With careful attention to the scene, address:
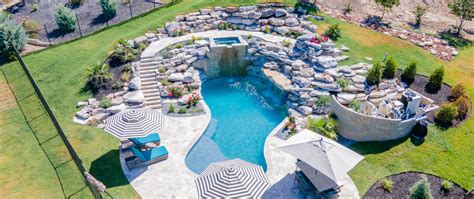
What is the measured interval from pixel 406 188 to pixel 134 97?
1732 cm

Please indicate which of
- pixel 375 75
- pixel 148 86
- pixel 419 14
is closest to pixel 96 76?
pixel 148 86

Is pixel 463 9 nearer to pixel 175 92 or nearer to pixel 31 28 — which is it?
pixel 175 92

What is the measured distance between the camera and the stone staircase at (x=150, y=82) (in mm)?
24812

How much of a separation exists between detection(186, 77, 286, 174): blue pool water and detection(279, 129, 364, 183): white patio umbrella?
3860mm

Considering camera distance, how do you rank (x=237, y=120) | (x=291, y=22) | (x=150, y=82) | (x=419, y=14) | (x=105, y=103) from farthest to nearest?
(x=419, y=14) < (x=291, y=22) < (x=150, y=82) < (x=237, y=120) < (x=105, y=103)

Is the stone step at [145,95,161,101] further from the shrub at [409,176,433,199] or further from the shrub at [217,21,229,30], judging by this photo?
the shrub at [409,176,433,199]

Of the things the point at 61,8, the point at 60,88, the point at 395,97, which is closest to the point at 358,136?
the point at 395,97

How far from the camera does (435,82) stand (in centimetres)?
2464

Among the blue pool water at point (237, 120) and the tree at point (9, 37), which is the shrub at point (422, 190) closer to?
the blue pool water at point (237, 120)

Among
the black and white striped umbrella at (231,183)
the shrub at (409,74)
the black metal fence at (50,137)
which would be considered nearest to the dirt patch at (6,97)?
the black metal fence at (50,137)

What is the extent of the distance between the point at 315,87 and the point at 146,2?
769 inches

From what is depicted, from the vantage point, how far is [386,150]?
68.5 ft

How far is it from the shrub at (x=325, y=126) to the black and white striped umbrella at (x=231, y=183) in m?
6.74

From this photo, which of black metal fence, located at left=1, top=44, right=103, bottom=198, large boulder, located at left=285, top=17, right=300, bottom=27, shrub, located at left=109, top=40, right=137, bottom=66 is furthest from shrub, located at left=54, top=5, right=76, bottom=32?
large boulder, located at left=285, top=17, right=300, bottom=27
